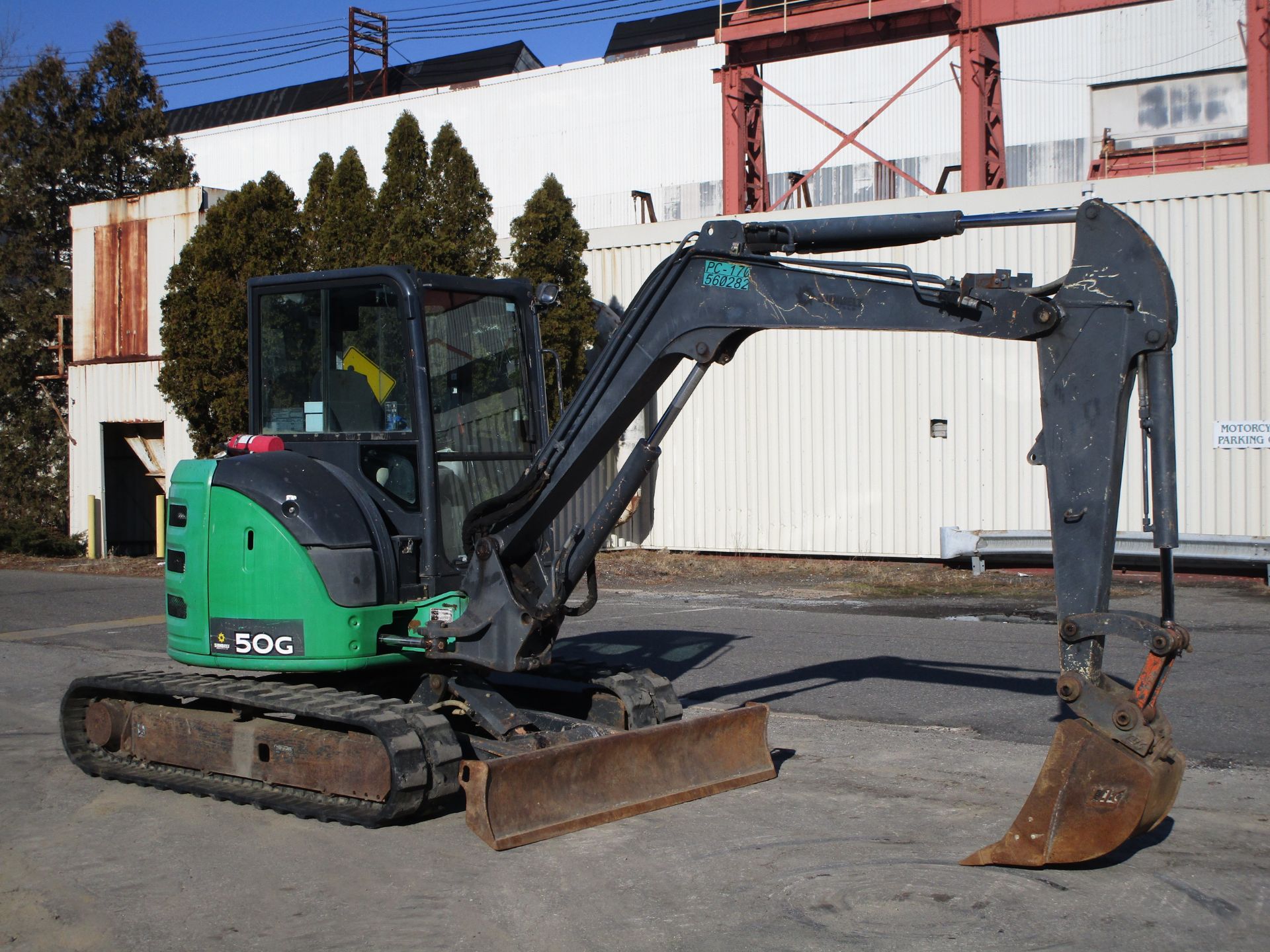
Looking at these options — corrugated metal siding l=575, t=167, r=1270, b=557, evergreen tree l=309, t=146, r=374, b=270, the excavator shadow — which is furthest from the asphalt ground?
evergreen tree l=309, t=146, r=374, b=270

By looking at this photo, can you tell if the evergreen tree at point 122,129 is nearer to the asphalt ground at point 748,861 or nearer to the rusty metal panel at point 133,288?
the rusty metal panel at point 133,288

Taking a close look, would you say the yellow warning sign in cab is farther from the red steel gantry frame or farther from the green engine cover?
the red steel gantry frame

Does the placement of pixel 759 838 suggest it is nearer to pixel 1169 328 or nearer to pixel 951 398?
pixel 1169 328

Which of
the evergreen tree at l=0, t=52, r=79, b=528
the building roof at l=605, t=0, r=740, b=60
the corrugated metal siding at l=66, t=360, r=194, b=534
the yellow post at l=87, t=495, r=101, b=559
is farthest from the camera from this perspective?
the building roof at l=605, t=0, r=740, b=60

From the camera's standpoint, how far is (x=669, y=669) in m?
10.9

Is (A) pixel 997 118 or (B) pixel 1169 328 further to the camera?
(A) pixel 997 118

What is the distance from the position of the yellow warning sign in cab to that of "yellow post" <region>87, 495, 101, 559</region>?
788 inches

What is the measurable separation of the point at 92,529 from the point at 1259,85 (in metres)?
22.2

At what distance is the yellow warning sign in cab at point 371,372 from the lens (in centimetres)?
729

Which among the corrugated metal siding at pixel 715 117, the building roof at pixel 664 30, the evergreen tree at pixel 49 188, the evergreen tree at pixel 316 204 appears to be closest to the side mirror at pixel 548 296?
the evergreen tree at pixel 316 204

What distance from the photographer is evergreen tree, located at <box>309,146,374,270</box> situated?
20.1 meters

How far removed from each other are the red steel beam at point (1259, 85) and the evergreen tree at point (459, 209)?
1158 centimetres

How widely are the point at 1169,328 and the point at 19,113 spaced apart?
3084cm

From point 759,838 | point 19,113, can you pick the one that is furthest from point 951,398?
point 19,113
